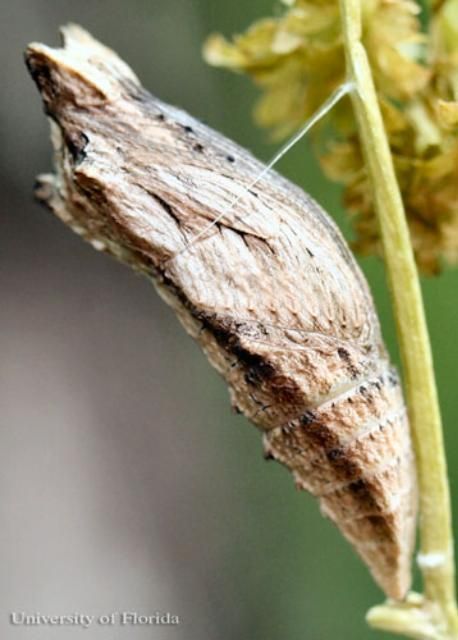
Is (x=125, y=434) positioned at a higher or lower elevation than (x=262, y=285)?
higher

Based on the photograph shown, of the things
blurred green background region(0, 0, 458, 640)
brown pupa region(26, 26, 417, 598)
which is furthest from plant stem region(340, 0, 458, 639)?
blurred green background region(0, 0, 458, 640)

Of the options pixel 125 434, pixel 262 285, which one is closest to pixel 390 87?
pixel 262 285

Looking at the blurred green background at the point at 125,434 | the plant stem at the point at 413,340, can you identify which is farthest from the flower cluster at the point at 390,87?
the blurred green background at the point at 125,434

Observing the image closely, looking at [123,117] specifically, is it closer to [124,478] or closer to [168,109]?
[168,109]

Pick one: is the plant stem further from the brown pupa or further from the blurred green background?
the blurred green background

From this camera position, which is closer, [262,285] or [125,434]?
[262,285]

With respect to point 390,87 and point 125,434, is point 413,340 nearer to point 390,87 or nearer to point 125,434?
point 390,87

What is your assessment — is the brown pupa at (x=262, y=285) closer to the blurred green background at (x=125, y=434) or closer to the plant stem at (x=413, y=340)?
the plant stem at (x=413, y=340)
